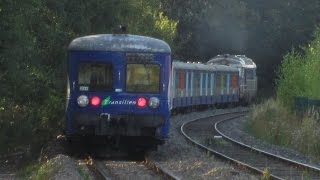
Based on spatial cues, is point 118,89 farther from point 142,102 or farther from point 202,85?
point 202,85

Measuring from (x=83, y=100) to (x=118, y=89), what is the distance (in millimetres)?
769

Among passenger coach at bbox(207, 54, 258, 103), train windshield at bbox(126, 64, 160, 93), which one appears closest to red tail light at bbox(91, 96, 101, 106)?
train windshield at bbox(126, 64, 160, 93)

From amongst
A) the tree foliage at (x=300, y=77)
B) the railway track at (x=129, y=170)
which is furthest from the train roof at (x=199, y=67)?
the railway track at (x=129, y=170)

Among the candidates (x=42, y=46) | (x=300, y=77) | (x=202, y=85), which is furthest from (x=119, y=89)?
(x=202, y=85)

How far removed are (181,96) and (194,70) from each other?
2397mm

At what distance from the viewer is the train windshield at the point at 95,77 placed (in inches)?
686

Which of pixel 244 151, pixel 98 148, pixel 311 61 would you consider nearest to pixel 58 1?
pixel 98 148

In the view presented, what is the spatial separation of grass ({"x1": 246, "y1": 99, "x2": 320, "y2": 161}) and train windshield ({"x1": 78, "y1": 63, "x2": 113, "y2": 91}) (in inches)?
223

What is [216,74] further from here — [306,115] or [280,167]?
[280,167]

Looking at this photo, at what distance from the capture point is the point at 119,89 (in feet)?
57.0

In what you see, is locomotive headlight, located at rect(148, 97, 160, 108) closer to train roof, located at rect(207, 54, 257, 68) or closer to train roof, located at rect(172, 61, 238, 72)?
train roof, located at rect(172, 61, 238, 72)

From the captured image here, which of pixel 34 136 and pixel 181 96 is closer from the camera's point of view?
pixel 34 136

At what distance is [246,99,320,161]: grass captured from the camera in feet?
71.3

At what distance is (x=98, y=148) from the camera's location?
1961cm
